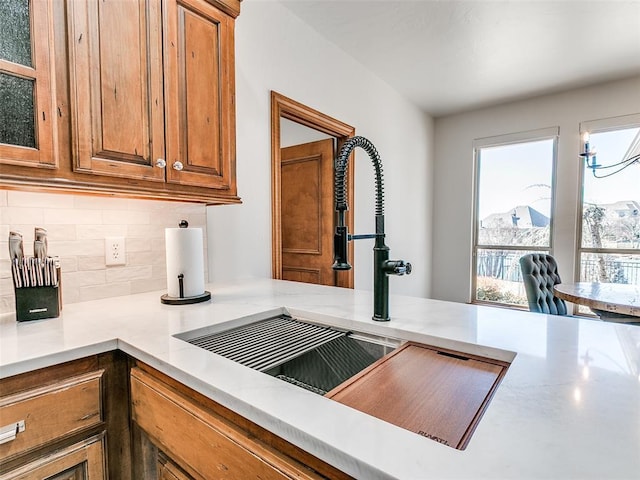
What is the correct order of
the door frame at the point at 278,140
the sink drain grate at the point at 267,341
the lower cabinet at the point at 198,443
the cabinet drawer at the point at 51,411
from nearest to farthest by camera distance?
the lower cabinet at the point at 198,443
the cabinet drawer at the point at 51,411
the sink drain grate at the point at 267,341
the door frame at the point at 278,140

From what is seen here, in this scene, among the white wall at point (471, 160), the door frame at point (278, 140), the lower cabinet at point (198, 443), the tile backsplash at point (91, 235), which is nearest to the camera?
the lower cabinet at point (198, 443)

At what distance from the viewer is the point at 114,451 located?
879mm

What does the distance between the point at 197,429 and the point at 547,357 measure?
2.44 ft

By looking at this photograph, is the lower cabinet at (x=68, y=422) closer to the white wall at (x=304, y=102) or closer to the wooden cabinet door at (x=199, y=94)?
the wooden cabinet door at (x=199, y=94)

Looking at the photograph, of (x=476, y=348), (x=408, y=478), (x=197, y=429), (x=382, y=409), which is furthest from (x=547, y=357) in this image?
(x=197, y=429)

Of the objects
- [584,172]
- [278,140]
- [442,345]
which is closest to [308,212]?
[278,140]

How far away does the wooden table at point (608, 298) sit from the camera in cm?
182

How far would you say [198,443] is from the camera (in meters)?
0.68

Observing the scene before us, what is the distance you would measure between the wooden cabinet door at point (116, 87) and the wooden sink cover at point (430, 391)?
3.26ft

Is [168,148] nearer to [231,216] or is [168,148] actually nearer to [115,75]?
[115,75]

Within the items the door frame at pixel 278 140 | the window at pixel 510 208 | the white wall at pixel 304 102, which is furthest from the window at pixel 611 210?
the door frame at pixel 278 140

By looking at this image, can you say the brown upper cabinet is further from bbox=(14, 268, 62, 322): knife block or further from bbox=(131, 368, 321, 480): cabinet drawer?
bbox=(131, 368, 321, 480): cabinet drawer

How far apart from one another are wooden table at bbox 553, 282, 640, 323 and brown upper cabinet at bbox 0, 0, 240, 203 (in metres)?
2.10

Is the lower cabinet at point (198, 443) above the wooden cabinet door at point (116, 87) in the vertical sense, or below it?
below
